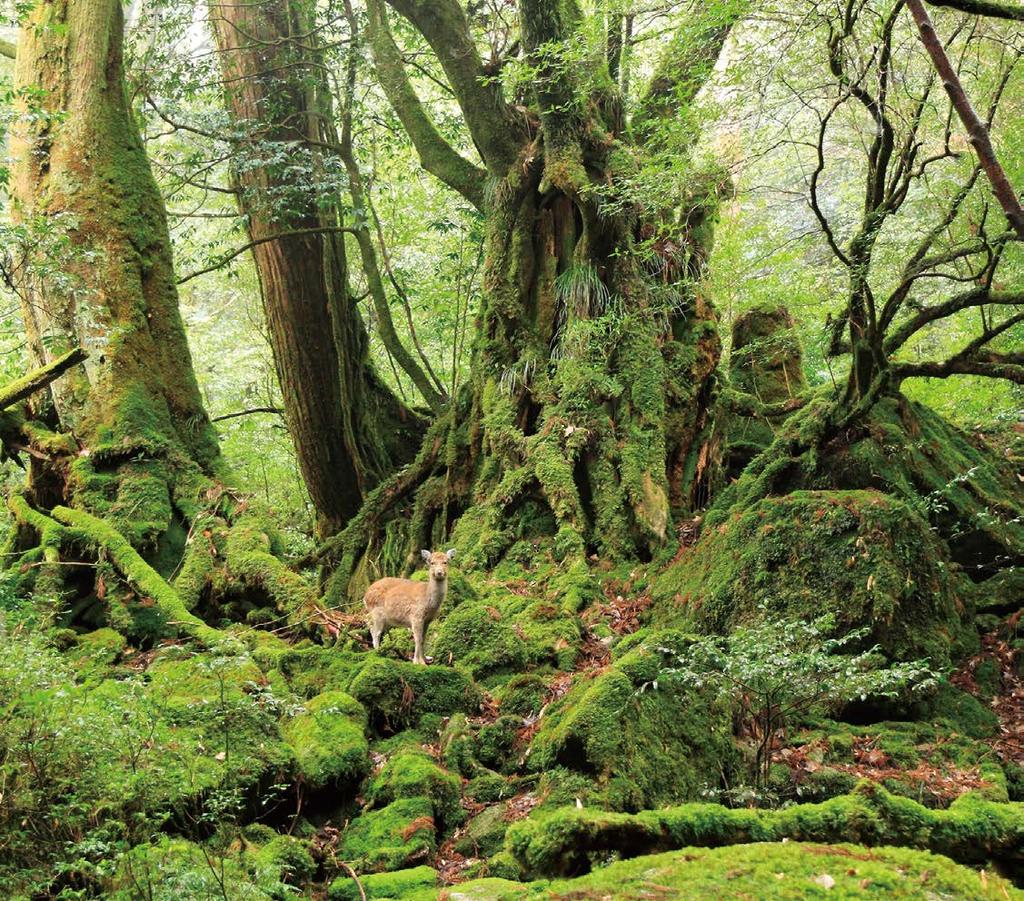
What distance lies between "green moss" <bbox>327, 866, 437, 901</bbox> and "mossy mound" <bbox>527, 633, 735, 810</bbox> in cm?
92

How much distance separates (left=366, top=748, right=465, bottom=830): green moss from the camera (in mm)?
4359

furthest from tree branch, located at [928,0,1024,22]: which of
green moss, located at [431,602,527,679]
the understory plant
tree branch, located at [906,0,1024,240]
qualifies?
green moss, located at [431,602,527,679]

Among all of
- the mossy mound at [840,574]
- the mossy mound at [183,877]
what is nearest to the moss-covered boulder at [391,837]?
the mossy mound at [183,877]

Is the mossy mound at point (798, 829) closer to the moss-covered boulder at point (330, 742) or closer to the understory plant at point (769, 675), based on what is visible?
the understory plant at point (769, 675)

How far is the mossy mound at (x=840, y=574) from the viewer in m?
6.04

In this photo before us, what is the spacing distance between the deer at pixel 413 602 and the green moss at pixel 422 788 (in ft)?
6.60

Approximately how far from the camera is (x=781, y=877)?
2.28 meters

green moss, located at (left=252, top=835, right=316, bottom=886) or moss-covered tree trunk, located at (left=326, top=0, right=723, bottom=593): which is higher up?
moss-covered tree trunk, located at (left=326, top=0, right=723, bottom=593)

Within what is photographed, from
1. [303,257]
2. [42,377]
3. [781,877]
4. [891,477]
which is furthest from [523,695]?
[303,257]

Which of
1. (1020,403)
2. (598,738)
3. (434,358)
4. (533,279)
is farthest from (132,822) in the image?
(434,358)

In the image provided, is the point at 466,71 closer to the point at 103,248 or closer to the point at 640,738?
the point at 103,248

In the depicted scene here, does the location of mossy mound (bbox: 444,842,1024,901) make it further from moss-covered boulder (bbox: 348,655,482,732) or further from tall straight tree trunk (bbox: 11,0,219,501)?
tall straight tree trunk (bbox: 11,0,219,501)

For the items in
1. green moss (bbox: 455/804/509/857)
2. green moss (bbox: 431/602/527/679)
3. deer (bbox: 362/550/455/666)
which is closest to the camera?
green moss (bbox: 455/804/509/857)

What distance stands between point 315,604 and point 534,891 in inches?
198
